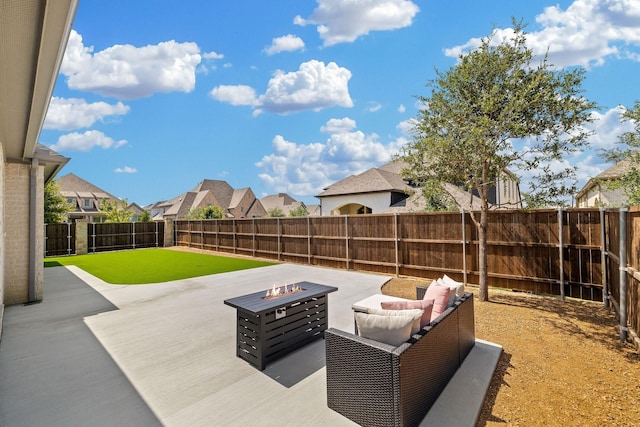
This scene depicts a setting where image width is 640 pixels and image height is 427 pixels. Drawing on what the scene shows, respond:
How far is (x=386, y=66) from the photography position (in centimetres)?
1102

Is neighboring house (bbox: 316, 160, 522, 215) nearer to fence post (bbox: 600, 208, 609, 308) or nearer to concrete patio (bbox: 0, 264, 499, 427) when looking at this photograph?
fence post (bbox: 600, 208, 609, 308)

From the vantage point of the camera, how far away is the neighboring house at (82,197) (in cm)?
3497

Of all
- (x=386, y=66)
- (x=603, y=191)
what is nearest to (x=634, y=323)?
(x=386, y=66)

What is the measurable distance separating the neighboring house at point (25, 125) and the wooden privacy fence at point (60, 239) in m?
9.20

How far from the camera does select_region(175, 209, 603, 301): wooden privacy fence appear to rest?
6266 millimetres

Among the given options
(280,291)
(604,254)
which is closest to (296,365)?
(280,291)

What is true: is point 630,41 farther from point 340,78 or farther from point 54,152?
point 54,152

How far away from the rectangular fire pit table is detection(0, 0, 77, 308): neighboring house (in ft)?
11.1

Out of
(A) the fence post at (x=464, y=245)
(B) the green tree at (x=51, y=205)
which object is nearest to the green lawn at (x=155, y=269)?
(A) the fence post at (x=464, y=245)

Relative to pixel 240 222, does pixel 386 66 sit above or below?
above

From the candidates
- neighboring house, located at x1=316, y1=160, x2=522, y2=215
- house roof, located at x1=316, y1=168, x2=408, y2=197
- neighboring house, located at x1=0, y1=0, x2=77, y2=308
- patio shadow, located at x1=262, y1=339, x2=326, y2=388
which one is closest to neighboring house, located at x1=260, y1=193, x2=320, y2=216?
neighboring house, located at x1=316, y1=160, x2=522, y2=215

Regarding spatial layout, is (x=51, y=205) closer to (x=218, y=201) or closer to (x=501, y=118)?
(x=218, y=201)

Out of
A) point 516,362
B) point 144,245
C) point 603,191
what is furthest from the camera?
point 144,245

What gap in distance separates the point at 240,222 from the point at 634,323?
14.7m
